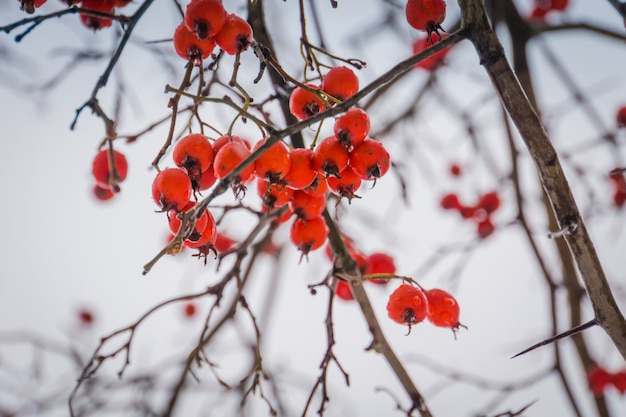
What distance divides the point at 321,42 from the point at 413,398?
143 cm

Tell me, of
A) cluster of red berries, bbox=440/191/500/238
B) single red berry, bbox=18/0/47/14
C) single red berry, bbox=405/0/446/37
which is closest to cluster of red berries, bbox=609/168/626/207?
cluster of red berries, bbox=440/191/500/238

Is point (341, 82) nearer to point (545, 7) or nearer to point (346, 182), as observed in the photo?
point (346, 182)

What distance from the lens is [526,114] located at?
1.00 metres

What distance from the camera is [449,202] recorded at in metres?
3.56

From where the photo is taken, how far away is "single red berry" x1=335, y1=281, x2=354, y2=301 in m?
1.78

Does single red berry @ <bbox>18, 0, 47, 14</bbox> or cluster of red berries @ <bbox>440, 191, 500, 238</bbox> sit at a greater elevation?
cluster of red berries @ <bbox>440, 191, 500, 238</bbox>

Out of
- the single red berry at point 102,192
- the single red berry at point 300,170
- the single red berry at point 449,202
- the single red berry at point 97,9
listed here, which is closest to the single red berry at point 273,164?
the single red berry at point 300,170

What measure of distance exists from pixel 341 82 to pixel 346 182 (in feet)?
0.95

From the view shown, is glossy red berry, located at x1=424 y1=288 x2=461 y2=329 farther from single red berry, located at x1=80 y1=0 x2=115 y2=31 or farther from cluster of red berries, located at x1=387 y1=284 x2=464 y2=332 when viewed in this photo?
single red berry, located at x1=80 y1=0 x2=115 y2=31

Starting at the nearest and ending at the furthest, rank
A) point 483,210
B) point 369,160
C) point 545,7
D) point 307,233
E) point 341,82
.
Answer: point 369,160 → point 341,82 → point 307,233 → point 483,210 → point 545,7

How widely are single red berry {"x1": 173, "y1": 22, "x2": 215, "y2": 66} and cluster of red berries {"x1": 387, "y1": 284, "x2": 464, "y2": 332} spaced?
2.87 feet

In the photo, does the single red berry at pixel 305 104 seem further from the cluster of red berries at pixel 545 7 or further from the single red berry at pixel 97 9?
the cluster of red berries at pixel 545 7

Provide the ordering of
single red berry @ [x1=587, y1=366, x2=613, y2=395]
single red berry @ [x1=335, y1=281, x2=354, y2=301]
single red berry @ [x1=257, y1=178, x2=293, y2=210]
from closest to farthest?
single red berry @ [x1=257, y1=178, x2=293, y2=210] → single red berry @ [x1=335, y1=281, x2=354, y2=301] → single red berry @ [x1=587, y1=366, x2=613, y2=395]

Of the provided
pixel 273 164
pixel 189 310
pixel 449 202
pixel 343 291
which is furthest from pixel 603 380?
pixel 189 310
